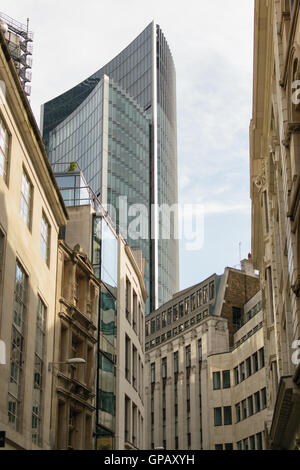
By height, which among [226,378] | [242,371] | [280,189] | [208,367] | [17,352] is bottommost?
[17,352]

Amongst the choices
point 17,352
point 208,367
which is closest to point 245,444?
point 208,367

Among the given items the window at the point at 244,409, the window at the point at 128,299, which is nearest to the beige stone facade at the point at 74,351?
the window at the point at 128,299

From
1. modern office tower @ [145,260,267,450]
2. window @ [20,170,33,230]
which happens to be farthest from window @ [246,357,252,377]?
window @ [20,170,33,230]

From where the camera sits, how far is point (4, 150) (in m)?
30.5

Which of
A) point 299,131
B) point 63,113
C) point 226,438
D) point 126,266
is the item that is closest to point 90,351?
point 126,266

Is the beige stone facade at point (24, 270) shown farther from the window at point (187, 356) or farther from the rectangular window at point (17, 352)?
the window at point (187, 356)

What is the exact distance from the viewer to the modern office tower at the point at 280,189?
27.0 meters

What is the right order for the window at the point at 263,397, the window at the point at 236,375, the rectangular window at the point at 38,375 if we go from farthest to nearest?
1. the window at the point at 236,375
2. the window at the point at 263,397
3. the rectangular window at the point at 38,375

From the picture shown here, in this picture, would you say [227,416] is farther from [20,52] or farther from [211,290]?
[20,52]

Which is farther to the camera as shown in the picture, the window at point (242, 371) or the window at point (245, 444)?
the window at point (242, 371)

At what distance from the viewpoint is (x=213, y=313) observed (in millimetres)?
95938

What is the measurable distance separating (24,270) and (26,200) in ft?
11.1

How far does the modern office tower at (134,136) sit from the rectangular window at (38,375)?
108289mm

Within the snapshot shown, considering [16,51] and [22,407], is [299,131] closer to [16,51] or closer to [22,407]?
[22,407]
